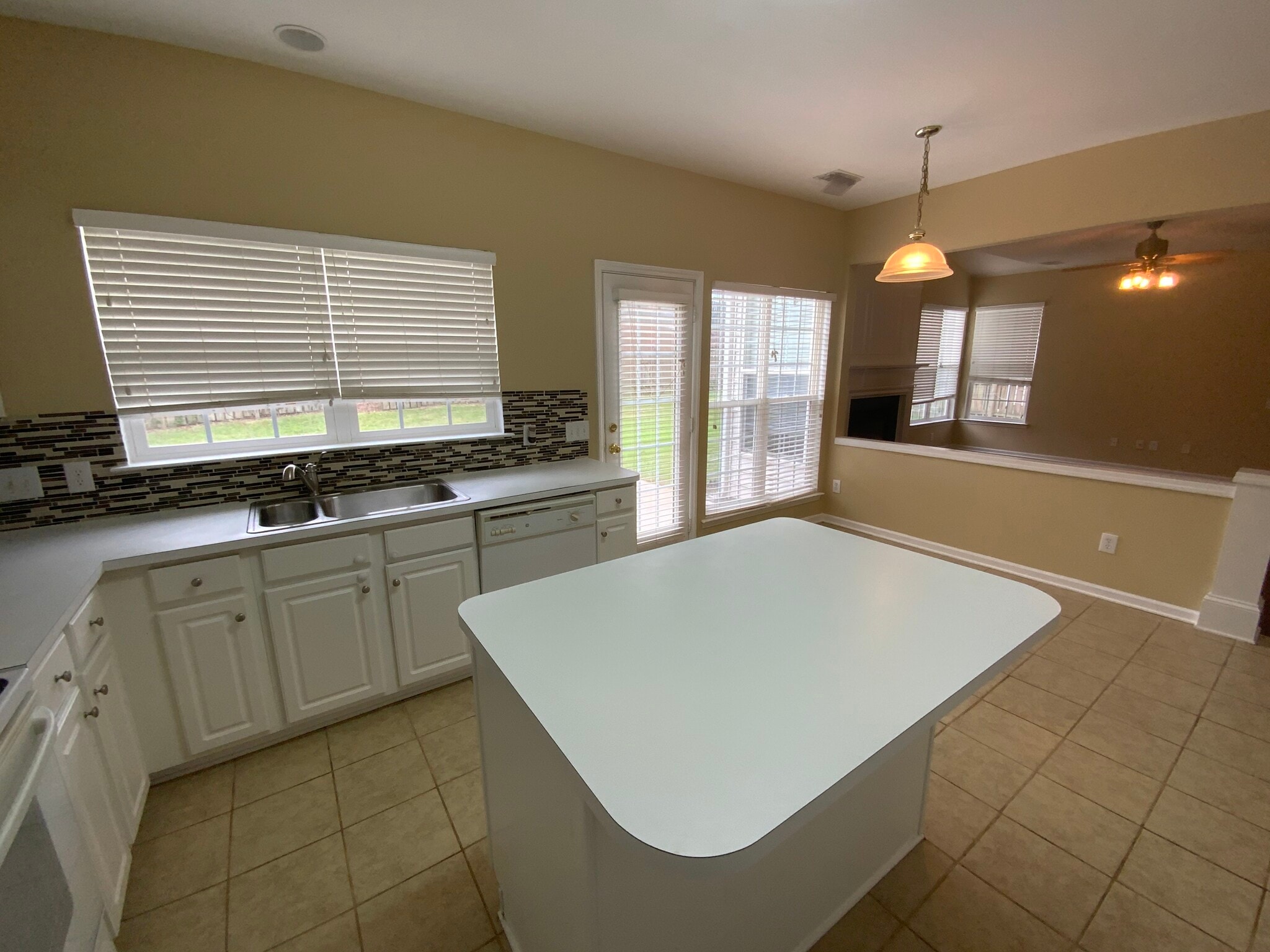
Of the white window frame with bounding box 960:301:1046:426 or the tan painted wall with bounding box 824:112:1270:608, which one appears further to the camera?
the white window frame with bounding box 960:301:1046:426

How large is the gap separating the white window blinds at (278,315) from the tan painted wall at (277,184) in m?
0.07

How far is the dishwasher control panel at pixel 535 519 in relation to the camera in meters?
2.23

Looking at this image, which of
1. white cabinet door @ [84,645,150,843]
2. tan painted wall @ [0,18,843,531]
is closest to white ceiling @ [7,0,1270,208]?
tan painted wall @ [0,18,843,531]

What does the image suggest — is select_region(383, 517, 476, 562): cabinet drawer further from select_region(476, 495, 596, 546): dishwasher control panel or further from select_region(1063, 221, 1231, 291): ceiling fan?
select_region(1063, 221, 1231, 291): ceiling fan

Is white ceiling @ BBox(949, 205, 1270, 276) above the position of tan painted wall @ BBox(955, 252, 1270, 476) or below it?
above

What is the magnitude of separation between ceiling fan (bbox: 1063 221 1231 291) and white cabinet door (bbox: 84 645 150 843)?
5452mm

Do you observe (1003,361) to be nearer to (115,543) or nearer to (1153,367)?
(1153,367)

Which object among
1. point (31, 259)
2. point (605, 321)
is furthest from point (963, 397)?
point (31, 259)

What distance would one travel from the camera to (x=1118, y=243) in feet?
14.0

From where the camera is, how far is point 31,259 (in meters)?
1.71

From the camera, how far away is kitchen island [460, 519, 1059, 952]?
0.70m

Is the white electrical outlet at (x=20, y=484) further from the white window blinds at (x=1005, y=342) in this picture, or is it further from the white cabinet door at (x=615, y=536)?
the white window blinds at (x=1005, y=342)

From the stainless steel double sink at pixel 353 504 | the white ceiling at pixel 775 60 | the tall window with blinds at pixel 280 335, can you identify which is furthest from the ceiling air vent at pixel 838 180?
the stainless steel double sink at pixel 353 504

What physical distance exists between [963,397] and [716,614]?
6.85 meters
